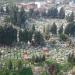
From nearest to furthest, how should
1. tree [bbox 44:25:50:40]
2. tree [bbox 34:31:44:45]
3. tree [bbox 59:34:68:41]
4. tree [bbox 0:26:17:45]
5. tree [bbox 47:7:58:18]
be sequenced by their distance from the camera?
A: tree [bbox 0:26:17:45] → tree [bbox 34:31:44:45] → tree [bbox 59:34:68:41] → tree [bbox 44:25:50:40] → tree [bbox 47:7:58:18]

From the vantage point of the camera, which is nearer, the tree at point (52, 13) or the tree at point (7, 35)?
the tree at point (7, 35)

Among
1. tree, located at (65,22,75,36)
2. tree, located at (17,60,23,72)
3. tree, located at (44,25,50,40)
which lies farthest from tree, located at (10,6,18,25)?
tree, located at (17,60,23,72)

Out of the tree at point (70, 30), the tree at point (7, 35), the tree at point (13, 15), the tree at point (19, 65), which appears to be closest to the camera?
the tree at point (19, 65)

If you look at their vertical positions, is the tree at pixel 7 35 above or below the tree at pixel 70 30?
above

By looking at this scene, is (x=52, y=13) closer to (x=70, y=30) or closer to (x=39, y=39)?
(x=70, y=30)

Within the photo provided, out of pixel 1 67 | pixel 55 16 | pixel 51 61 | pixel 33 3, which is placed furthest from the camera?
pixel 33 3

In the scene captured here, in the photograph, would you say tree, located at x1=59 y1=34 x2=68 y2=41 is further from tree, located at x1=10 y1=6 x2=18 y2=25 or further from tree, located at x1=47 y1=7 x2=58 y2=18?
tree, located at x1=47 y1=7 x2=58 y2=18

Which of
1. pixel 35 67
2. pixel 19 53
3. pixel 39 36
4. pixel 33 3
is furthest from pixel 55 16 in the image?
pixel 35 67

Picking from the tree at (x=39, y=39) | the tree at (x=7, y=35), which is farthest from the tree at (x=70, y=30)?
the tree at (x=7, y=35)

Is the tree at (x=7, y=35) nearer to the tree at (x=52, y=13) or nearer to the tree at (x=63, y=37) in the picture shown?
the tree at (x=63, y=37)

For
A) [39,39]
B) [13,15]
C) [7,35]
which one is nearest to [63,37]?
[39,39]

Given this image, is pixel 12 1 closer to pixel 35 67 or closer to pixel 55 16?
pixel 55 16
